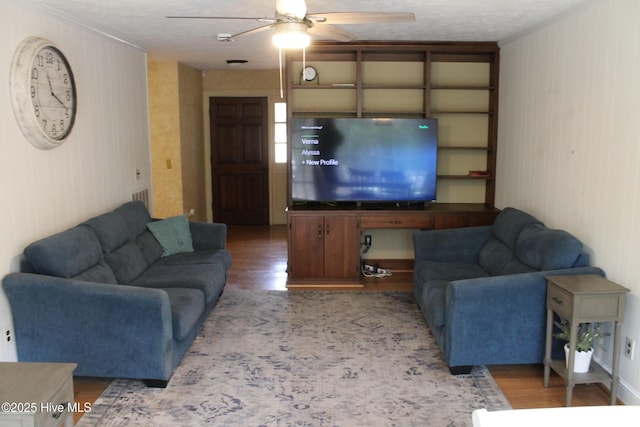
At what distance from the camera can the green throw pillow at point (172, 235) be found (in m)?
5.26

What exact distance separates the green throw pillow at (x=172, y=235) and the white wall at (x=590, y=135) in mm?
3220

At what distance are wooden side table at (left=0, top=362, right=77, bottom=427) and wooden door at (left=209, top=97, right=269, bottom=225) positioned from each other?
6966mm

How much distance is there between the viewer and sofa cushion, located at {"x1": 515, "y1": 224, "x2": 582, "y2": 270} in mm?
3689

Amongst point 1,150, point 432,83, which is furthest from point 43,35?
point 432,83

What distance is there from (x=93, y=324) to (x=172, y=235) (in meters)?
1.96

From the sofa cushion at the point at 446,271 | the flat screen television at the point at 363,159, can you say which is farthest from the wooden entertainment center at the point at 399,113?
the sofa cushion at the point at 446,271

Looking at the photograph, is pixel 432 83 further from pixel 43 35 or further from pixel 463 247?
pixel 43 35

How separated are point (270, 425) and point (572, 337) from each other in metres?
1.81

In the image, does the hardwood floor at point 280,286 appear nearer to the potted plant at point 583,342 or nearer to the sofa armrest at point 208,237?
the potted plant at point 583,342

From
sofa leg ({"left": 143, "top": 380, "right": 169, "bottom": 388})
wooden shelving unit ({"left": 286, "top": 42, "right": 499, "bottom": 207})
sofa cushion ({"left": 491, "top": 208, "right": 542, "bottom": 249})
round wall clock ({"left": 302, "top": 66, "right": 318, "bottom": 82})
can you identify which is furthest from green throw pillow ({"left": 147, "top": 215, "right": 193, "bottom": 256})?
sofa cushion ({"left": 491, "top": 208, "right": 542, "bottom": 249})

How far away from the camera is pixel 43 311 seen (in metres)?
3.43

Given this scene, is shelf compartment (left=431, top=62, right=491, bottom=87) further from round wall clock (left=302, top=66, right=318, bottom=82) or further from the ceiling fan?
the ceiling fan

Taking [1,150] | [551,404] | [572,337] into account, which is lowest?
[551,404]

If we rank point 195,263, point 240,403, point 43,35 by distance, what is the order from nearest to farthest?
point 240,403 < point 43,35 < point 195,263
